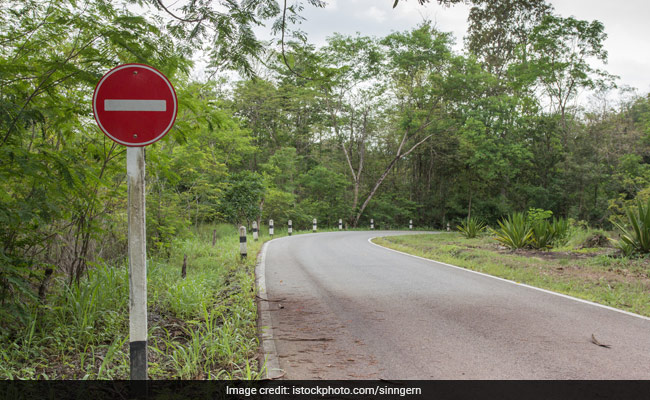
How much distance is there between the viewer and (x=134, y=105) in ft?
10.4

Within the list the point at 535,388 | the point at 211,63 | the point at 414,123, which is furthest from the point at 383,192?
the point at 535,388

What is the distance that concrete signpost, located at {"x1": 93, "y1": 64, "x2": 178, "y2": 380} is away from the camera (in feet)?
10.1

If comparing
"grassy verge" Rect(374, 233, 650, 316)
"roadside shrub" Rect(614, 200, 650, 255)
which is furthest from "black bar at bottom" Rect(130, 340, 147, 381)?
Answer: "roadside shrub" Rect(614, 200, 650, 255)

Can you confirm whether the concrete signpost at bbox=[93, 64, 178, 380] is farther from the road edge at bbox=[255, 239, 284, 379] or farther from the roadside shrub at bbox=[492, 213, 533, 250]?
the roadside shrub at bbox=[492, 213, 533, 250]

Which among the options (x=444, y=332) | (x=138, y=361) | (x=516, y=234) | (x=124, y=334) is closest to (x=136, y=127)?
(x=138, y=361)

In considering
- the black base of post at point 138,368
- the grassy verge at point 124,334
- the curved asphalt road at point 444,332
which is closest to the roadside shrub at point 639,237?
the curved asphalt road at point 444,332

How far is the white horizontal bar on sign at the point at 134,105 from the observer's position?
3.13 meters

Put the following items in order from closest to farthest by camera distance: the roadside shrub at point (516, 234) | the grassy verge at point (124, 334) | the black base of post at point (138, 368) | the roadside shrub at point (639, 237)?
1. the black base of post at point (138, 368)
2. the grassy verge at point (124, 334)
3. the roadside shrub at point (639, 237)
4. the roadside shrub at point (516, 234)

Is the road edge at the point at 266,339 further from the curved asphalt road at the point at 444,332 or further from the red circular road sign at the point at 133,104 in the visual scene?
the red circular road sign at the point at 133,104

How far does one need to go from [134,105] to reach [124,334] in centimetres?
261

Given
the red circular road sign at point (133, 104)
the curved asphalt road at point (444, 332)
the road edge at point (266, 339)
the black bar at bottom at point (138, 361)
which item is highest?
the red circular road sign at point (133, 104)

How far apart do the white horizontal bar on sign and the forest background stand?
1076 millimetres

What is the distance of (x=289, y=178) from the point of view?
1217 inches

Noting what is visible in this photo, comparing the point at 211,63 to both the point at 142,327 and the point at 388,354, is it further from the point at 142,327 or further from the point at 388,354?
the point at 388,354
